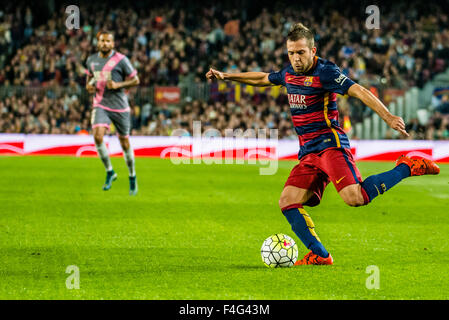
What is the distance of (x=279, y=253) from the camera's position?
6703 millimetres

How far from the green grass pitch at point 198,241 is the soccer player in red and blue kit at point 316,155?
20.2 inches

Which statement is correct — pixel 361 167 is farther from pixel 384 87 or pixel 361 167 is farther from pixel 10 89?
pixel 10 89

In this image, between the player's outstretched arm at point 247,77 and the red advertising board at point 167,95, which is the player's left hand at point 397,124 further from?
the red advertising board at point 167,95

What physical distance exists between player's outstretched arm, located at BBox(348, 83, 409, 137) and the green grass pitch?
1.30 metres

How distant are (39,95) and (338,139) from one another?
20870mm

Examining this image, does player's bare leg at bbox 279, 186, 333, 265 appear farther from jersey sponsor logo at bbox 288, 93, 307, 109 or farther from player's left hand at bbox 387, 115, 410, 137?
player's left hand at bbox 387, 115, 410, 137

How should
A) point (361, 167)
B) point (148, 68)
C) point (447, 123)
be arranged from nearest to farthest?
point (361, 167)
point (447, 123)
point (148, 68)

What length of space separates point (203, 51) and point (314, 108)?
2238cm

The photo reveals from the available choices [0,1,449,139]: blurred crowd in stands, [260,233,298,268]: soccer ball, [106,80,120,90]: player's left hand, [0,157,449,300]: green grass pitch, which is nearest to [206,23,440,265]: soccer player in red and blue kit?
[260,233,298,268]: soccer ball

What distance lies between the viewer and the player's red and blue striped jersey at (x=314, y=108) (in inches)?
263

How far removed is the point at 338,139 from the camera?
684 centimetres

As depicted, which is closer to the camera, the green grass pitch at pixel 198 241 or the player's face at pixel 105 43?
the green grass pitch at pixel 198 241

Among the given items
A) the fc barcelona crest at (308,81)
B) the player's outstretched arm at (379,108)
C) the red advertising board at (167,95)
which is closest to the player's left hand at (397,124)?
the player's outstretched arm at (379,108)
